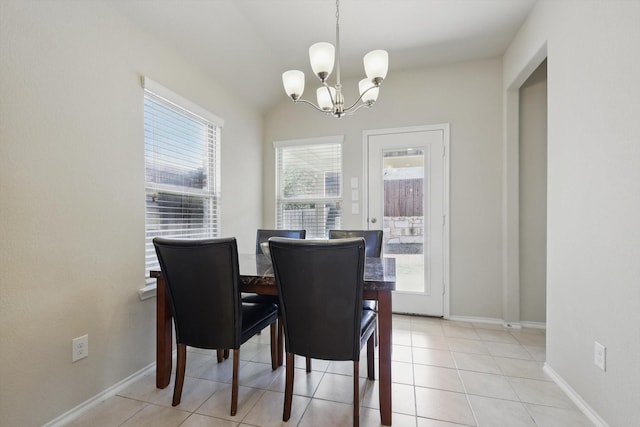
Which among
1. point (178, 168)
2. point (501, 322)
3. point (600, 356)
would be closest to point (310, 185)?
point (178, 168)

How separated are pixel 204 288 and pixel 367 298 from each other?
0.87 metres

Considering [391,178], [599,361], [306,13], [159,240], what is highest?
[306,13]

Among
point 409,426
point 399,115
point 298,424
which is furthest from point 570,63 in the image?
point 298,424

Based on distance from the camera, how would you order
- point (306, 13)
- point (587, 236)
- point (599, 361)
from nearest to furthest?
point (599, 361), point (587, 236), point (306, 13)

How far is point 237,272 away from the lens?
59.2 inches

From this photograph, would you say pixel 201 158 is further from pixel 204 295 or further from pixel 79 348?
pixel 79 348

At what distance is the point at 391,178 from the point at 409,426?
2321 mm

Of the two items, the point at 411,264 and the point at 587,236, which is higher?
the point at 587,236

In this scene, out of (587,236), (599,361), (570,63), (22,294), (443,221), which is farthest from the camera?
(443,221)

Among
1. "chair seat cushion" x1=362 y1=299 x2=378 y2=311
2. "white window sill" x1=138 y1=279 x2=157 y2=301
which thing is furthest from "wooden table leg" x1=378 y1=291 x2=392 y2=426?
"white window sill" x1=138 y1=279 x2=157 y2=301

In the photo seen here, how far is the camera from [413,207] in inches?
124

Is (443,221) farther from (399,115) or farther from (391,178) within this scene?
(399,115)

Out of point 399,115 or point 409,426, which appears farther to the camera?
point 399,115

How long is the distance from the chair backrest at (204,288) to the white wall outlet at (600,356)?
185 centimetres
